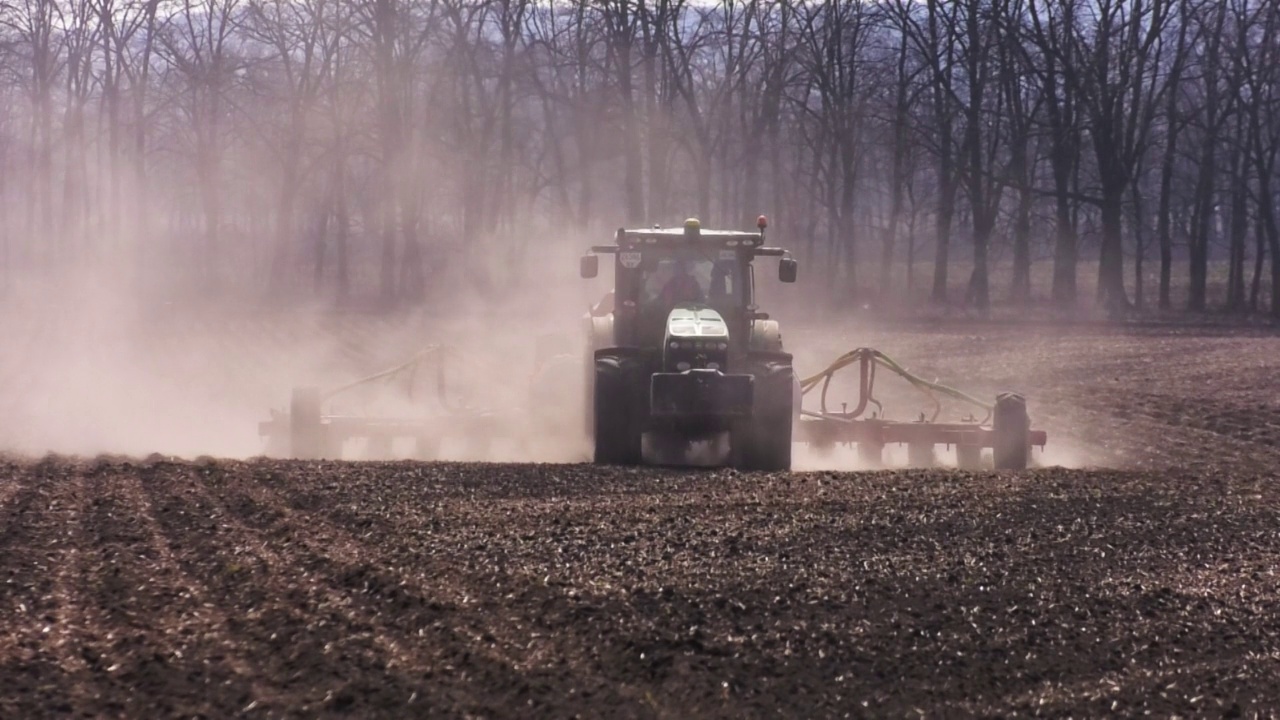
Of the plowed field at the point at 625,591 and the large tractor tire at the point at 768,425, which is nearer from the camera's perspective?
the plowed field at the point at 625,591

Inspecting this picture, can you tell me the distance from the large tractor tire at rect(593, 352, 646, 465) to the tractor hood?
498mm

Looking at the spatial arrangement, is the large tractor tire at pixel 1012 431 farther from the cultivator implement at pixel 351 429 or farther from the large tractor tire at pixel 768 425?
the cultivator implement at pixel 351 429

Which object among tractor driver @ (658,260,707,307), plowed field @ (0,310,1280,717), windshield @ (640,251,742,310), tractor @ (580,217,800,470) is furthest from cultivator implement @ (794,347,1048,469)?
tractor driver @ (658,260,707,307)

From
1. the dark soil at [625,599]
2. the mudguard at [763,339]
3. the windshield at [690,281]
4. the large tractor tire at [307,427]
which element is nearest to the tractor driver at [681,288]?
the windshield at [690,281]

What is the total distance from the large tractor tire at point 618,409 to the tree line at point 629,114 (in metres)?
29.4

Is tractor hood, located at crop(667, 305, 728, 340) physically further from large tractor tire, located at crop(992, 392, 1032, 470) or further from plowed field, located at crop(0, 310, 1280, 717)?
large tractor tire, located at crop(992, 392, 1032, 470)

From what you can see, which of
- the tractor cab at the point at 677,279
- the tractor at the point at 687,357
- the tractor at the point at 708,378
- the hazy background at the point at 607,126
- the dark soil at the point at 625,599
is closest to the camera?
the dark soil at the point at 625,599

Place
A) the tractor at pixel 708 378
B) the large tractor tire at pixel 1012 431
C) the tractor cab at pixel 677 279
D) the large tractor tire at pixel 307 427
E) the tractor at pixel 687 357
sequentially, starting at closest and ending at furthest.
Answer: the tractor at pixel 687 357 < the tractor at pixel 708 378 < the tractor cab at pixel 677 279 < the large tractor tire at pixel 1012 431 < the large tractor tire at pixel 307 427

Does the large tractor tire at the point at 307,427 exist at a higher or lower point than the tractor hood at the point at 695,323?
lower

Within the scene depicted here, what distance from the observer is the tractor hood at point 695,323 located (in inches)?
474

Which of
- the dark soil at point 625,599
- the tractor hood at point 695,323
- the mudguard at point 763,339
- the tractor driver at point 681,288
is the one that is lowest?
the dark soil at point 625,599

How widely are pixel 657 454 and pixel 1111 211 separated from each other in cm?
3392

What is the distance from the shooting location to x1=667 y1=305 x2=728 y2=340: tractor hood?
12031 millimetres

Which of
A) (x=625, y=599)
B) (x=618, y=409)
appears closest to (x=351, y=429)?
(x=618, y=409)
